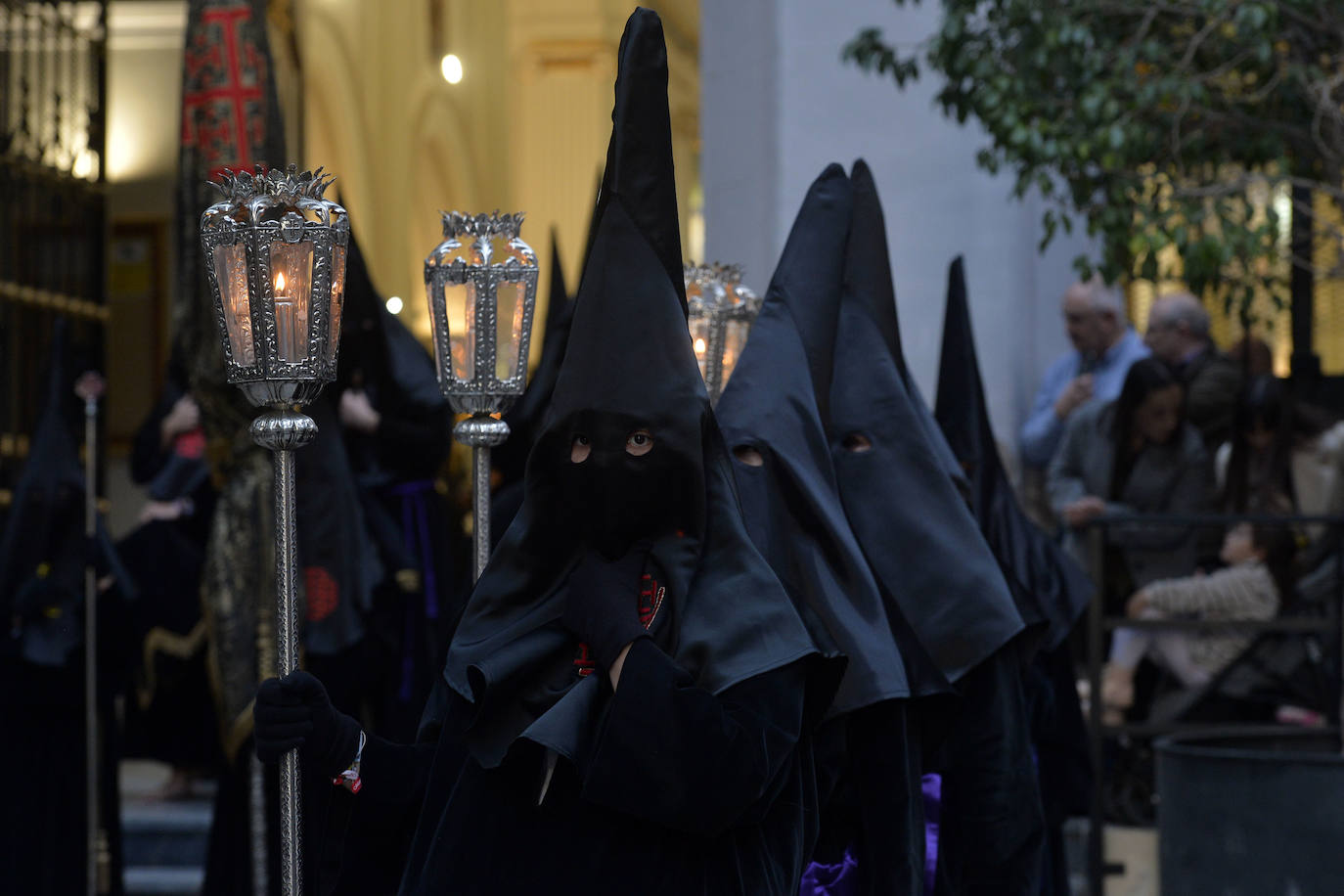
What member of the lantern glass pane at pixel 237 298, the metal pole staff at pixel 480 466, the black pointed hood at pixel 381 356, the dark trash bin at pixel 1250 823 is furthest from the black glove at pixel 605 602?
the black pointed hood at pixel 381 356

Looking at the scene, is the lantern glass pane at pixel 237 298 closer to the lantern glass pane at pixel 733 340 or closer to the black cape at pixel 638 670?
the black cape at pixel 638 670

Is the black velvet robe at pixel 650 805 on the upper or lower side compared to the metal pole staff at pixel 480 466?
lower

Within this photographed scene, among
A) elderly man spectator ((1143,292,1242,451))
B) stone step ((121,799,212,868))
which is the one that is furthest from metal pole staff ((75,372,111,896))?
elderly man spectator ((1143,292,1242,451))

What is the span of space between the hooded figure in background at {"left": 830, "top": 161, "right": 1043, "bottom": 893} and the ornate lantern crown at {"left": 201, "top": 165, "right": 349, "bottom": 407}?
4.43 feet

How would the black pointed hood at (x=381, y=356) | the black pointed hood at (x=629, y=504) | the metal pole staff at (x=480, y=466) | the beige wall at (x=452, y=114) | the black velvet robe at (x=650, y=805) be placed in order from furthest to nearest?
the beige wall at (x=452, y=114), the black pointed hood at (x=381, y=356), the metal pole staff at (x=480, y=466), the black pointed hood at (x=629, y=504), the black velvet robe at (x=650, y=805)

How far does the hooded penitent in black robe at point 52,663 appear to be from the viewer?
6.47 m

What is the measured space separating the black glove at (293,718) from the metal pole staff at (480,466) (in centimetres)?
88

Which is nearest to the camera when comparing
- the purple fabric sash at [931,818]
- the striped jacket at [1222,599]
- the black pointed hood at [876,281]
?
the purple fabric sash at [931,818]

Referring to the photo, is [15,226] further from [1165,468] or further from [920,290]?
[1165,468]

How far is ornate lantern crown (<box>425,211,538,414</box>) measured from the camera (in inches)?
160

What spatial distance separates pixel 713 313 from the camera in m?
4.74

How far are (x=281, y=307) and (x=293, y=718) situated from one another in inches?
26.0

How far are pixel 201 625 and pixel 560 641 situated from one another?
14.4ft

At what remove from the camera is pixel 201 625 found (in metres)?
7.15
